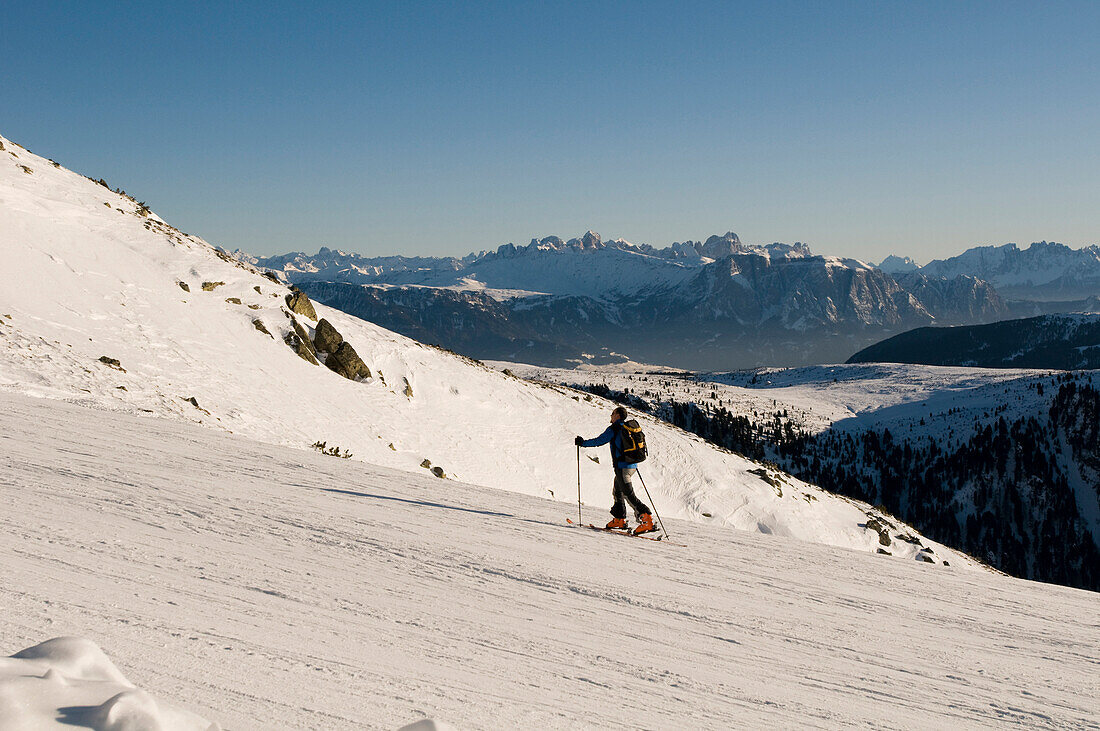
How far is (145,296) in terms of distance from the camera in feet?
92.8

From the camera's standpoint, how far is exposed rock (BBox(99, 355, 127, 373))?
20.6 metres

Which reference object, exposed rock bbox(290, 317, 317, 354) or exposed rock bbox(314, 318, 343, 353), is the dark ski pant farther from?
exposed rock bbox(314, 318, 343, 353)

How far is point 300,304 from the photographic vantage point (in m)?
36.6

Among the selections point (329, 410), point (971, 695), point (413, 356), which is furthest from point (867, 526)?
point (971, 695)

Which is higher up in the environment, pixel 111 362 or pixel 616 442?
pixel 111 362

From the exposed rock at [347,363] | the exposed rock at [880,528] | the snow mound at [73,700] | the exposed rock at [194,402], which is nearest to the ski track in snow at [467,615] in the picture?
the snow mound at [73,700]

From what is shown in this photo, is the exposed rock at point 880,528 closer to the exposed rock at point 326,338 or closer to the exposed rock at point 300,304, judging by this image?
the exposed rock at point 326,338

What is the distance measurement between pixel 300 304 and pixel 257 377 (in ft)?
34.7

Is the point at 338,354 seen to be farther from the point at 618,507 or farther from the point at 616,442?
the point at 616,442

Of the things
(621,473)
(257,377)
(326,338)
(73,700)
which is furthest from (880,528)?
(73,700)

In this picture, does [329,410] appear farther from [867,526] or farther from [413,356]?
[867,526]

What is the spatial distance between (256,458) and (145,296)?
59.7 feet

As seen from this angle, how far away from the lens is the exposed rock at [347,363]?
3335 centimetres

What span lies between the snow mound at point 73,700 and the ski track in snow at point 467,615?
1.31 m
